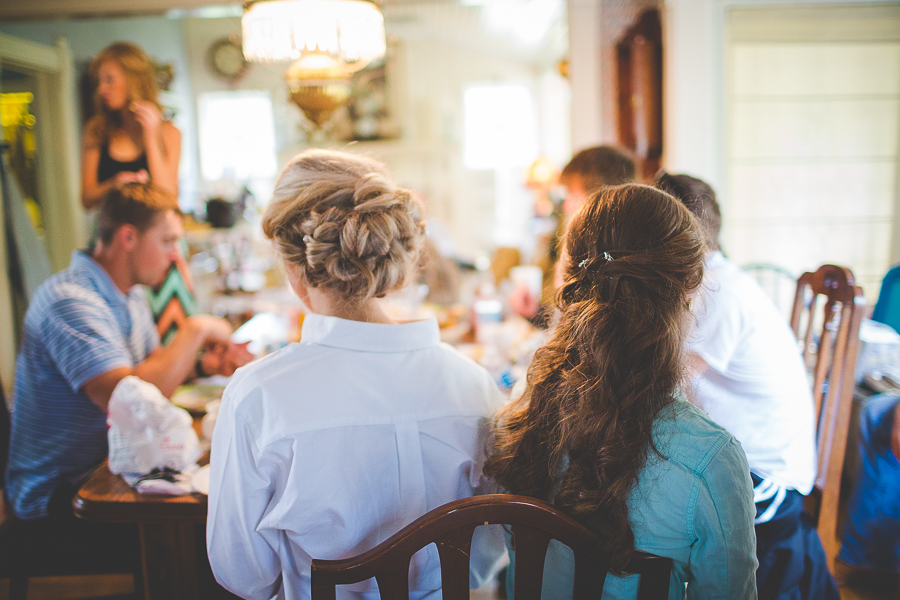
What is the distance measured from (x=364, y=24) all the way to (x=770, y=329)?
123 centimetres

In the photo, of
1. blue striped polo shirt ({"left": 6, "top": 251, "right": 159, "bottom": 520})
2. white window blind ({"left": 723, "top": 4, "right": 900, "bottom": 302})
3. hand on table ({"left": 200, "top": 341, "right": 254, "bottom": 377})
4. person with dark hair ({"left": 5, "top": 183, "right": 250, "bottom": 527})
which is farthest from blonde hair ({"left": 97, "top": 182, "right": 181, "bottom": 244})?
white window blind ({"left": 723, "top": 4, "right": 900, "bottom": 302})

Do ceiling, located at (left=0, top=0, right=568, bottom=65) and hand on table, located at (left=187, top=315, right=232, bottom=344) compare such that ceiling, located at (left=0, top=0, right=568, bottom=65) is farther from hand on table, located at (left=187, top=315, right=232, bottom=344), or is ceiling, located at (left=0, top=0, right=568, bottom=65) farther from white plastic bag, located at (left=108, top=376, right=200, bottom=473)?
white plastic bag, located at (left=108, top=376, right=200, bottom=473)

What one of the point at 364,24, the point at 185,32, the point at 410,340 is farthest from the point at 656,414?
the point at 185,32

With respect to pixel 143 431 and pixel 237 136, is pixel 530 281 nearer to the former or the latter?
pixel 143 431

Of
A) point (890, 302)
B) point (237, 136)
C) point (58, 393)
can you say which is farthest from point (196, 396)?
point (237, 136)

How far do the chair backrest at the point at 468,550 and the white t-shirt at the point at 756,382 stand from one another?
680 mm

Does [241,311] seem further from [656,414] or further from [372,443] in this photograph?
[656,414]

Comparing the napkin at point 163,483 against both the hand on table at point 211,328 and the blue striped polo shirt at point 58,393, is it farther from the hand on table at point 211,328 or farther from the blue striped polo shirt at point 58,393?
the hand on table at point 211,328

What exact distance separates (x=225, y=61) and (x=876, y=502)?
6.48 m

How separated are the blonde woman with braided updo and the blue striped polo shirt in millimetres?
750

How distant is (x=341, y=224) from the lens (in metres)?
0.96

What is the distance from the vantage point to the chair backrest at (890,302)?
6.43 ft

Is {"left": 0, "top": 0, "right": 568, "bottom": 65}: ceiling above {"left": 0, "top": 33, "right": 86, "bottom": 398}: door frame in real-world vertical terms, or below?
above

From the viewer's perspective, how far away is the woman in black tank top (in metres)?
2.75
